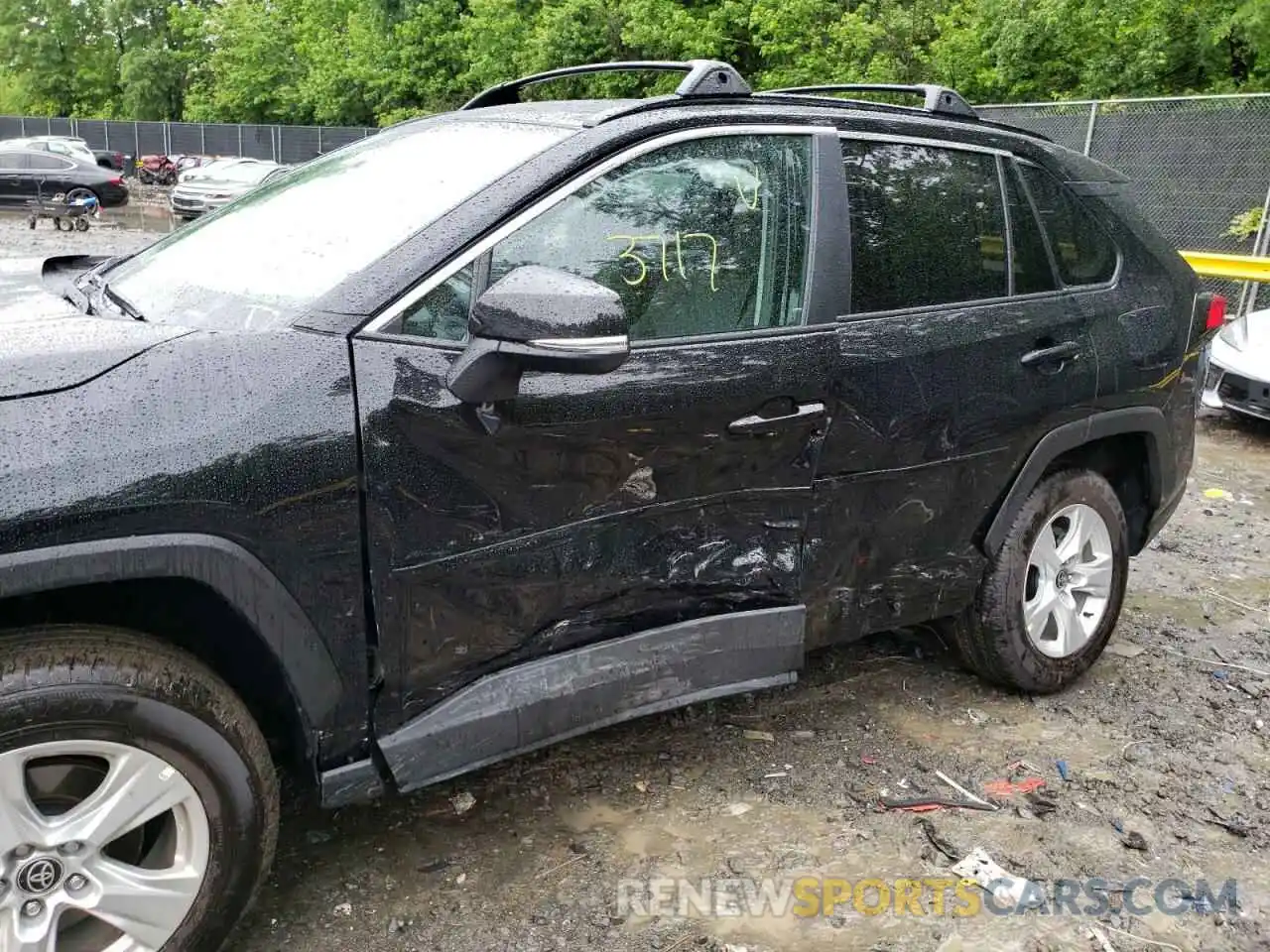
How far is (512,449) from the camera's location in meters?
2.31

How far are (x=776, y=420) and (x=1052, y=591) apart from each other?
150 cm

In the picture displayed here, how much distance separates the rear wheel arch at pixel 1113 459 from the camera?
11.3ft

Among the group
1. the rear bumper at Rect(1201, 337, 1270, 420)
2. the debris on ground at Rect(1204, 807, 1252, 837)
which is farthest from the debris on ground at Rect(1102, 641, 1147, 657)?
the rear bumper at Rect(1201, 337, 1270, 420)

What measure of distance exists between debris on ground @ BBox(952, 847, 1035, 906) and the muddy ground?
0.04m

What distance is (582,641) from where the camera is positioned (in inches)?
102

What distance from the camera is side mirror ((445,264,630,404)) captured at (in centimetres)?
211

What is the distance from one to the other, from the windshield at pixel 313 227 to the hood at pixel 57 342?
0.57 ft

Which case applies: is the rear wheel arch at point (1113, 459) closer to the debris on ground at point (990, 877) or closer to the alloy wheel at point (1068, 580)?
the alloy wheel at point (1068, 580)

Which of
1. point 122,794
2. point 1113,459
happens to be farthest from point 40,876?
point 1113,459

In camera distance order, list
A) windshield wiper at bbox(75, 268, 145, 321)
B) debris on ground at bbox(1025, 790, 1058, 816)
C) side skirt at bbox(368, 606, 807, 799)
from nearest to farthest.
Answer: side skirt at bbox(368, 606, 807, 799) < windshield wiper at bbox(75, 268, 145, 321) < debris on ground at bbox(1025, 790, 1058, 816)

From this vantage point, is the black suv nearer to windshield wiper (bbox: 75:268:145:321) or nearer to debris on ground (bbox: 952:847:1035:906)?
windshield wiper (bbox: 75:268:145:321)

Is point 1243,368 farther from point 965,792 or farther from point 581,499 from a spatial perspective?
point 581,499

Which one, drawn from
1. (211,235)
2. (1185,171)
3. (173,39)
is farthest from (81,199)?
(173,39)

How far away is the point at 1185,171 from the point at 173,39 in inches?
2115
